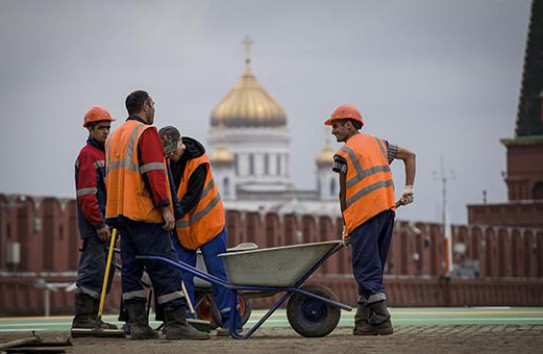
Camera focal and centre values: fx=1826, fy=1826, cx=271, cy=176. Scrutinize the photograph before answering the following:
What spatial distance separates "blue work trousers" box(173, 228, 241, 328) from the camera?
12.2 metres

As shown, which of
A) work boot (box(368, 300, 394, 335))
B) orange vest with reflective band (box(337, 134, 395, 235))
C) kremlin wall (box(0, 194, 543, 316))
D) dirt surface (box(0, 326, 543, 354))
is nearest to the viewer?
dirt surface (box(0, 326, 543, 354))

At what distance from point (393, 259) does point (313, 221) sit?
9.69 meters

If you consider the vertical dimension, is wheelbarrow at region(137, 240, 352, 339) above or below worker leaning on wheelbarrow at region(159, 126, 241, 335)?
below

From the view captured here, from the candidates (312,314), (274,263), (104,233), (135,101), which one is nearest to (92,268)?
(104,233)

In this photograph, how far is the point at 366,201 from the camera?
39.2ft

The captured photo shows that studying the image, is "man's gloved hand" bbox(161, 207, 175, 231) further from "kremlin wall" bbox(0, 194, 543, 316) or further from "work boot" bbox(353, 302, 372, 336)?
"kremlin wall" bbox(0, 194, 543, 316)

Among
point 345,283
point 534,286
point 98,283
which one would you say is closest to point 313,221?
point 345,283

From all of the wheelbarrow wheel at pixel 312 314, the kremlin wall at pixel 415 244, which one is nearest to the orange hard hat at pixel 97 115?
the wheelbarrow wheel at pixel 312 314

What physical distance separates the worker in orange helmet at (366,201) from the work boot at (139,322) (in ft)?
4.38

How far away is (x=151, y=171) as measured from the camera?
11461 mm

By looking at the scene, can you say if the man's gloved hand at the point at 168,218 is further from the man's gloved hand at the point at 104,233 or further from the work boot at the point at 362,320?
the work boot at the point at 362,320

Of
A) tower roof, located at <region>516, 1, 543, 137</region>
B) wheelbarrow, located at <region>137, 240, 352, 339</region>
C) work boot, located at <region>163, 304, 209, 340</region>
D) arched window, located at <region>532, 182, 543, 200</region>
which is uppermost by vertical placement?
tower roof, located at <region>516, 1, 543, 137</region>

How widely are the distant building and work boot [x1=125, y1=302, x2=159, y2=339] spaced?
8230 centimetres

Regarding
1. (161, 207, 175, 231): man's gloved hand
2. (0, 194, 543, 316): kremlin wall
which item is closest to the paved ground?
(161, 207, 175, 231): man's gloved hand
